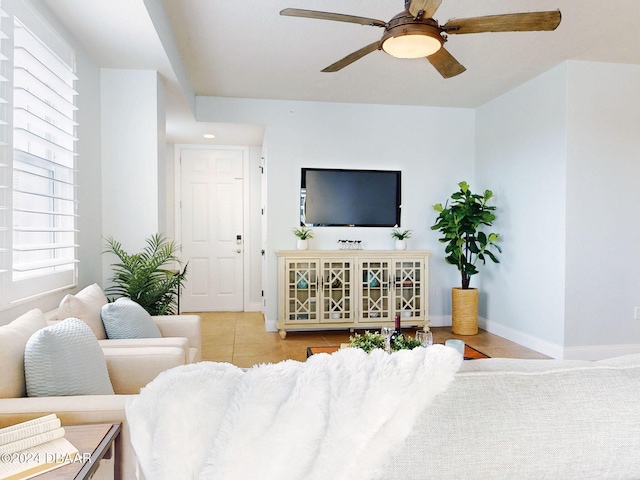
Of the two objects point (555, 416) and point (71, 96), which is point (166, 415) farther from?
point (71, 96)

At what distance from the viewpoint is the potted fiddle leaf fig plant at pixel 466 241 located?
15.5 ft

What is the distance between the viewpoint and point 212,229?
6086 mm

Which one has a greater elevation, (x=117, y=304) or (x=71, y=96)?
(x=71, y=96)

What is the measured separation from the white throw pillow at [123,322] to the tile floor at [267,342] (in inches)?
59.9

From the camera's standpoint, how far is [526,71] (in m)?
4.05

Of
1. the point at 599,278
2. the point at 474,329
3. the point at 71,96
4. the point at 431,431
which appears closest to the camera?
the point at 431,431

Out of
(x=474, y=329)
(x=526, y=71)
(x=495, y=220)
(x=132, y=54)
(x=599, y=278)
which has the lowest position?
(x=474, y=329)

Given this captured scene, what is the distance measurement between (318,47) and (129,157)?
1661 mm

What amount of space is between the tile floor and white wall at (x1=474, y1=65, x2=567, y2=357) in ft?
0.90

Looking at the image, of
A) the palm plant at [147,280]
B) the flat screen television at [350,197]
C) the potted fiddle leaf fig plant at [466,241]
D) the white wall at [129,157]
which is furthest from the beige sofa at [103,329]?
the potted fiddle leaf fig plant at [466,241]

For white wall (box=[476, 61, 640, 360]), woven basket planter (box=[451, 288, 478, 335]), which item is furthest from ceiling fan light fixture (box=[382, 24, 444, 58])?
woven basket planter (box=[451, 288, 478, 335])

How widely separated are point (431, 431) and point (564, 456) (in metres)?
0.23

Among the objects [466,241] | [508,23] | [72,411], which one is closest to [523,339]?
[466,241]

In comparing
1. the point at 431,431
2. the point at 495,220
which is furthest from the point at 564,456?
→ the point at 495,220
